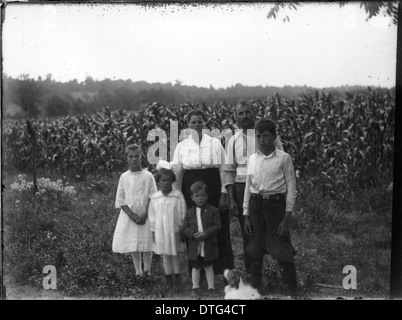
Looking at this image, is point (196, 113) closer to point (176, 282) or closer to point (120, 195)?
point (120, 195)

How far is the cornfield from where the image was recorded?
5.06 metres

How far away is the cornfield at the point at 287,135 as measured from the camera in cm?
506

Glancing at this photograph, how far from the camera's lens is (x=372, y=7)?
16.4 feet

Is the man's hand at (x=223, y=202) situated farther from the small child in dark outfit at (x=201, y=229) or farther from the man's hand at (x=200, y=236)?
the man's hand at (x=200, y=236)

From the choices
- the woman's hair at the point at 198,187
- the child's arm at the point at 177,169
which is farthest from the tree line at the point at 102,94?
the woman's hair at the point at 198,187

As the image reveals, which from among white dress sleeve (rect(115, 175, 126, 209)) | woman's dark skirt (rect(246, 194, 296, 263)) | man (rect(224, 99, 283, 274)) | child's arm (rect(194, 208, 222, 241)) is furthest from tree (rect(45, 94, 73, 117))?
woman's dark skirt (rect(246, 194, 296, 263))

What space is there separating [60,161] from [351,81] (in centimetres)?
A: 244

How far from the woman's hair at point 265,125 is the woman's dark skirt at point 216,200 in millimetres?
475

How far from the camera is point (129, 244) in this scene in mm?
5125

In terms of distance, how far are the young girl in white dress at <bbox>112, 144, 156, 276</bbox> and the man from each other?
63 cm

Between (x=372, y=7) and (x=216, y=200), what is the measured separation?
196 centimetres

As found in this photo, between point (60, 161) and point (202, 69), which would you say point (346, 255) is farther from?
point (60, 161)
